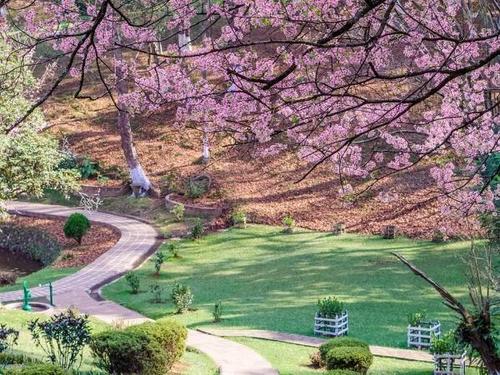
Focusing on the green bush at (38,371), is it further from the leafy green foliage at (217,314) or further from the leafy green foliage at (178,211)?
the leafy green foliage at (178,211)

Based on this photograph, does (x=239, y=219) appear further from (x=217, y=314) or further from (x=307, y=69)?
(x=307, y=69)

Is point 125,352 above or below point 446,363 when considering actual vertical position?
above

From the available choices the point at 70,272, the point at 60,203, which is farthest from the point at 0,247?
the point at 70,272

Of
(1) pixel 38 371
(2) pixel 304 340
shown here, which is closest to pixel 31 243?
(2) pixel 304 340

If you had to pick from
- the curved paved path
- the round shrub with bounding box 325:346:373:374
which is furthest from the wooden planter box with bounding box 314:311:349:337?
the round shrub with bounding box 325:346:373:374

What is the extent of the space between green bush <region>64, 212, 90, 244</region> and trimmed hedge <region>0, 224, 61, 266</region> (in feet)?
2.21

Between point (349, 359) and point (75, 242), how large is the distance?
1521cm

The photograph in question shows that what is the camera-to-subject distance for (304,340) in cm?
1382

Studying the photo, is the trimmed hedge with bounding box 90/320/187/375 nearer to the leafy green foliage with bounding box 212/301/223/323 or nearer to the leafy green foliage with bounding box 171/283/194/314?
the leafy green foliage with bounding box 212/301/223/323

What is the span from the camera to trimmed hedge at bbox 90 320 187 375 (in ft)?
32.8

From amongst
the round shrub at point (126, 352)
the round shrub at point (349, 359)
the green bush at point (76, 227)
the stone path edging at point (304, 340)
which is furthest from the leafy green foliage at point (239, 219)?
the round shrub at point (126, 352)

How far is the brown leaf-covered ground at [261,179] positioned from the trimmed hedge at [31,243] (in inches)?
243

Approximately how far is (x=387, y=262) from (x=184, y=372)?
31.1ft

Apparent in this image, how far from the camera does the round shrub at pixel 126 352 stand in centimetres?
997
